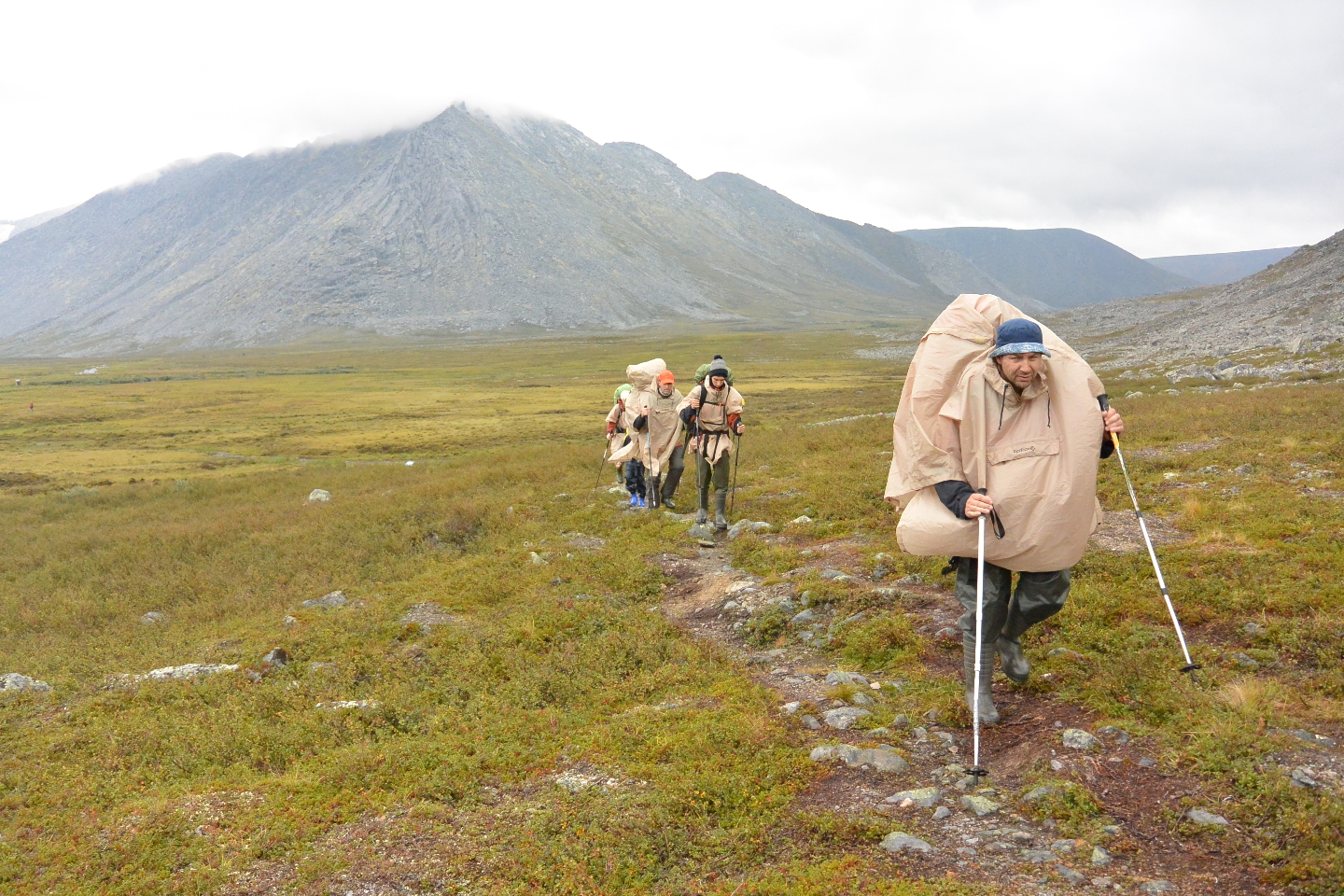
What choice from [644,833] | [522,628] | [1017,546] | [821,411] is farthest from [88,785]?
[821,411]

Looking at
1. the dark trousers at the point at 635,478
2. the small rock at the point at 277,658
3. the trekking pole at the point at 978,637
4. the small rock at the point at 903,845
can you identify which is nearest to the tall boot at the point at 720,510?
the dark trousers at the point at 635,478

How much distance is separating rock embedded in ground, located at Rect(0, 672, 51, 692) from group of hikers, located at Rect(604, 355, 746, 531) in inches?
376

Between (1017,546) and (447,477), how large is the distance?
20559mm

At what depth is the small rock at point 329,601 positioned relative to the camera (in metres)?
12.6

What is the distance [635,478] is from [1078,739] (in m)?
12.4

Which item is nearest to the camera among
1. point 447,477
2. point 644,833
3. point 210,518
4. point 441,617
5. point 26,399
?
point 644,833

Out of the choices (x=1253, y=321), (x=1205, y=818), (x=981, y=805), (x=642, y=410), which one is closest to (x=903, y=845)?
(x=981, y=805)

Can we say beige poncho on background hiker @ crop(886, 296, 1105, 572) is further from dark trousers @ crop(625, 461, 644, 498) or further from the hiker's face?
dark trousers @ crop(625, 461, 644, 498)

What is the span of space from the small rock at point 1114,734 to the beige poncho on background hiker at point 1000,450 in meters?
1.18

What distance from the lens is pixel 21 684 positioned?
9.99 meters

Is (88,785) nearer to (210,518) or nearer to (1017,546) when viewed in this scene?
Answer: (1017,546)

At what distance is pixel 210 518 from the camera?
21.4 m

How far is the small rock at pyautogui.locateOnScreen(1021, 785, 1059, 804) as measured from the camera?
17.3 ft

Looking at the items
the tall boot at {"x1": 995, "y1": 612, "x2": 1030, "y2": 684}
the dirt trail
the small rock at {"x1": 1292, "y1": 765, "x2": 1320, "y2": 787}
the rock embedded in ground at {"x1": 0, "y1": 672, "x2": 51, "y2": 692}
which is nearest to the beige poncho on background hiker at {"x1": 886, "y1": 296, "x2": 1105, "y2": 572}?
the tall boot at {"x1": 995, "y1": 612, "x2": 1030, "y2": 684}
